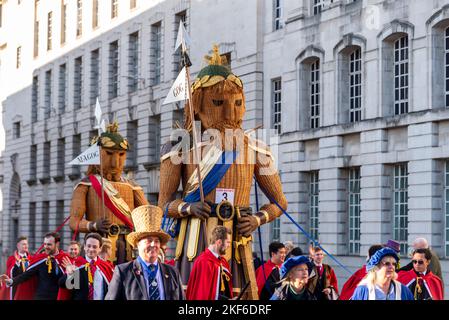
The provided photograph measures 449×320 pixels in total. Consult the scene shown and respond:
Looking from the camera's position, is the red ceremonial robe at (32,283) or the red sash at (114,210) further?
the red sash at (114,210)

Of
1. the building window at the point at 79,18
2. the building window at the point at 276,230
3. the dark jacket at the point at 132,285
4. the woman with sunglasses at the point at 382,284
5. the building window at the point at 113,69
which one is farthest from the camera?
the building window at the point at 79,18

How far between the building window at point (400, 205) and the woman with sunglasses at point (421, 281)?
14.8 m

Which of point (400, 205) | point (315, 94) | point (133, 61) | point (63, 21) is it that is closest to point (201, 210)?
point (400, 205)

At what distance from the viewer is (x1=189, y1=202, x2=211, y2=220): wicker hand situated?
1177 centimetres

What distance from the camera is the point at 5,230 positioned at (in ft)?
196

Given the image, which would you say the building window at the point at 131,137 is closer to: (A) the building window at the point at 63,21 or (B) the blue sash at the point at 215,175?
(A) the building window at the point at 63,21

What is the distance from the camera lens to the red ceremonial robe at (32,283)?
1362 cm

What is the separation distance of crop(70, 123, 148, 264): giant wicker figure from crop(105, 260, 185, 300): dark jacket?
289 inches

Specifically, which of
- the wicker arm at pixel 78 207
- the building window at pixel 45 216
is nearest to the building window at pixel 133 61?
the building window at pixel 45 216

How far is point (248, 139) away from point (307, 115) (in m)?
18.8

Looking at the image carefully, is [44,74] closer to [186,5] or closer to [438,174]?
[186,5]

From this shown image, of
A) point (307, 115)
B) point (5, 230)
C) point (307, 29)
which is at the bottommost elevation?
point (5, 230)
